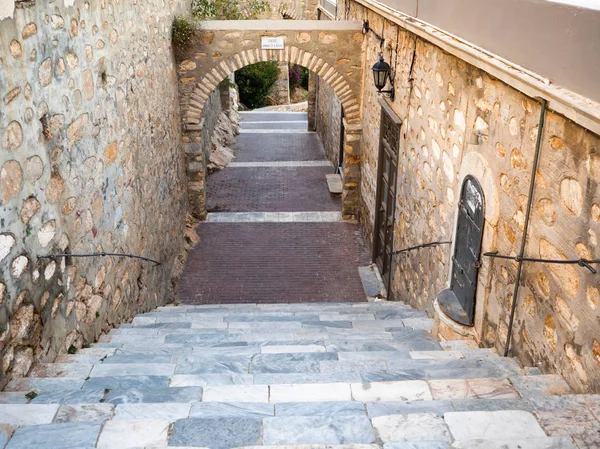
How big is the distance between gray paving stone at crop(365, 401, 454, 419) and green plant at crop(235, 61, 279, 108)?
21503mm

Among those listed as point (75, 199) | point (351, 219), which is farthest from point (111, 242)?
point (351, 219)

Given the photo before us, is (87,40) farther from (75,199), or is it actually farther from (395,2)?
(395,2)

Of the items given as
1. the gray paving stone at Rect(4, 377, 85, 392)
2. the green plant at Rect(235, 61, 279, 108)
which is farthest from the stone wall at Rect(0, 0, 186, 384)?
the green plant at Rect(235, 61, 279, 108)

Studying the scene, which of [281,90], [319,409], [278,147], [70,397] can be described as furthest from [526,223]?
[281,90]

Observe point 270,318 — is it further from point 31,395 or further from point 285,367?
point 31,395

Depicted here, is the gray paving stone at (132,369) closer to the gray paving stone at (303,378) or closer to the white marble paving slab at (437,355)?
the gray paving stone at (303,378)

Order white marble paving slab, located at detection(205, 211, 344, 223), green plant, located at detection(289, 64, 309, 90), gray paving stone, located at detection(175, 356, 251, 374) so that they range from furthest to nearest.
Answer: green plant, located at detection(289, 64, 309, 90) < white marble paving slab, located at detection(205, 211, 344, 223) < gray paving stone, located at detection(175, 356, 251, 374)

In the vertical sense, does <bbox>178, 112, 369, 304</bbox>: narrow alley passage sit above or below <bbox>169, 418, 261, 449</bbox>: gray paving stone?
below

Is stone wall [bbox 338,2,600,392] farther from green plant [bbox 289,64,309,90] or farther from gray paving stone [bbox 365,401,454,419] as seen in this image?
green plant [bbox 289,64,309,90]

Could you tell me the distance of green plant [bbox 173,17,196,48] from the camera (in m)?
8.94

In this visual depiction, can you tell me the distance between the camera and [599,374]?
108 inches

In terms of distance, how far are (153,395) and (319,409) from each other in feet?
2.76

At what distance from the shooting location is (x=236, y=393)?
299 cm

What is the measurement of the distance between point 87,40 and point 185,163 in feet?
18.0
